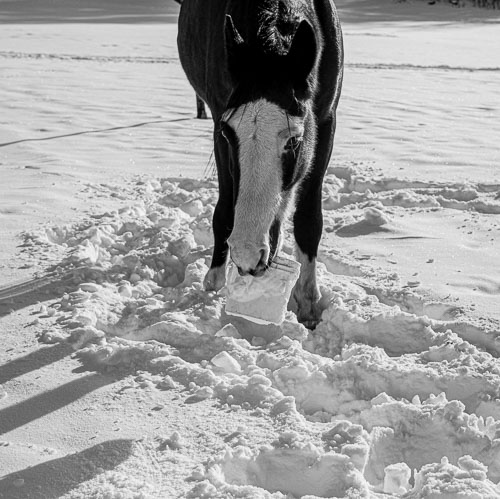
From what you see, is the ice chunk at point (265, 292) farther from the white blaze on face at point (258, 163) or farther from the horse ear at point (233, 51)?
the horse ear at point (233, 51)

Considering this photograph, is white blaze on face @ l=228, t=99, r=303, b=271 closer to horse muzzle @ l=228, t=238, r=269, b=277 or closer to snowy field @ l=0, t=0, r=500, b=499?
horse muzzle @ l=228, t=238, r=269, b=277

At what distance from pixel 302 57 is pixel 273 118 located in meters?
0.36

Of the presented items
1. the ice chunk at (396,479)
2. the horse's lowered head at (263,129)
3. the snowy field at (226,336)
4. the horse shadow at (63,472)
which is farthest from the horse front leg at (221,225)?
the ice chunk at (396,479)

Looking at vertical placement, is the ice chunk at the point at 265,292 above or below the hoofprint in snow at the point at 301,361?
above

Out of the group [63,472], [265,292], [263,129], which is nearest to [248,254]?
[263,129]

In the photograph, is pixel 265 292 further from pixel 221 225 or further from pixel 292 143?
pixel 221 225

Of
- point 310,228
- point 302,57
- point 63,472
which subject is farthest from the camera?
point 310,228

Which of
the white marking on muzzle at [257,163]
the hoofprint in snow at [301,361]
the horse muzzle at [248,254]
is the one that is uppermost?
the white marking on muzzle at [257,163]

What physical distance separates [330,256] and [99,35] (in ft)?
50.5

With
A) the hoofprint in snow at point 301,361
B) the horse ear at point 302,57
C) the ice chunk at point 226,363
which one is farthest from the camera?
the ice chunk at point 226,363

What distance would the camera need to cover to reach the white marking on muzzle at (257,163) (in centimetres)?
259

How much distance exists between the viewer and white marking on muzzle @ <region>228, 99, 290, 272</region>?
8.49ft

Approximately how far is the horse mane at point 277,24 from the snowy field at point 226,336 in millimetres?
1292

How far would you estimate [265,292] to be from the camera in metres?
3.17
